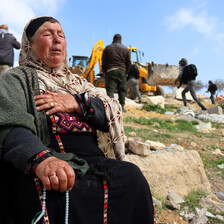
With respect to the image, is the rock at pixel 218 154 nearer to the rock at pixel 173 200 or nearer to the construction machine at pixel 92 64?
the rock at pixel 173 200

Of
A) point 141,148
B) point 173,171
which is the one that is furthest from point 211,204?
point 141,148

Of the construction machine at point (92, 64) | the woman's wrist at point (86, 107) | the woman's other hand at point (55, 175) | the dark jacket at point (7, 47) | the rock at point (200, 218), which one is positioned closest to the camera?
the woman's other hand at point (55, 175)

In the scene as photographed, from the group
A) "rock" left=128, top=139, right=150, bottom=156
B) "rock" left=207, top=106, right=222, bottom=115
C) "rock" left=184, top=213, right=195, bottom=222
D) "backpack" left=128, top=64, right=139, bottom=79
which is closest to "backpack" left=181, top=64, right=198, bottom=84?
"rock" left=207, top=106, right=222, bottom=115

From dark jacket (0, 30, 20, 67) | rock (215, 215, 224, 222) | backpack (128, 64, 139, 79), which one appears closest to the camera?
rock (215, 215, 224, 222)

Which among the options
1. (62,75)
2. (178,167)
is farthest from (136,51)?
(62,75)

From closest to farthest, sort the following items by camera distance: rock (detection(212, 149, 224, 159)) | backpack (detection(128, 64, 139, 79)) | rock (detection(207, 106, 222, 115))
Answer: rock (detection(212, 149, 224, 159)), rock (detection(207, 106, 222, 115)), backpack (detection(128, 64, 139, 79))

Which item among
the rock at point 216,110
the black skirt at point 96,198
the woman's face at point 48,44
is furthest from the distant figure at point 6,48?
the rock at point 216,110

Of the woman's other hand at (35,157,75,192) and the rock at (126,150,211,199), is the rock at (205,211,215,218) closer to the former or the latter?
the rock at (126,150,211,199)

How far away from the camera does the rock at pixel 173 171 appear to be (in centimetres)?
267

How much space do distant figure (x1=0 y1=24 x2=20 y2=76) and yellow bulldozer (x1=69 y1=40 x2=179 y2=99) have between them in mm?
5892

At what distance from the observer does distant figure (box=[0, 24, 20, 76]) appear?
5309 millimetres

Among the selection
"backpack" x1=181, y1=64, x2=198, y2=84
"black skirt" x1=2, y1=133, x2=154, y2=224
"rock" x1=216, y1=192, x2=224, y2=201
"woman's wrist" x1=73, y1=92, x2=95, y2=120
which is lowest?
"rock" x1=216, y1=192, x2=224, y2=201

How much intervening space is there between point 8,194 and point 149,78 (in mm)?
14394

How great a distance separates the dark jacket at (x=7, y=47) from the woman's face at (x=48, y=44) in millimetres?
4247
